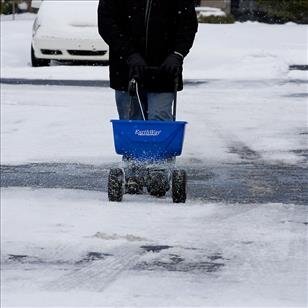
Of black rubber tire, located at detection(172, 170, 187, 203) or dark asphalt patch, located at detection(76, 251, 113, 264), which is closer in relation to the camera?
dark asphalt patch, located at detection(76, 251, 113, 264)

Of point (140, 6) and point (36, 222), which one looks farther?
point (140, 6)

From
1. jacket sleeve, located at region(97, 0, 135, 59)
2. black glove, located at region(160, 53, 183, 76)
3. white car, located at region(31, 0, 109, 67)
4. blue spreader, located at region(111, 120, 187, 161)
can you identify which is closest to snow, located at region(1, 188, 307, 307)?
blue spreader, located at region(111, 120, 187, 161)

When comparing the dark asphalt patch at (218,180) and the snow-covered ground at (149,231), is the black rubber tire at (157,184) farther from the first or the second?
the dark asphalt patch at (218,180)

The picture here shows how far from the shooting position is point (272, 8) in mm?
30750

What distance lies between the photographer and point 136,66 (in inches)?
269

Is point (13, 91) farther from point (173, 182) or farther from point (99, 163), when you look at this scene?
point (173, 182)

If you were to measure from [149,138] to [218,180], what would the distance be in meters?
1.38

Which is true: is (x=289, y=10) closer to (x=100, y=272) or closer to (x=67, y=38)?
(x=67, y=38)

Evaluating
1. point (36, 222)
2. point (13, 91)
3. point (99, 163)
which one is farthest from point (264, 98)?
point (36, 222)

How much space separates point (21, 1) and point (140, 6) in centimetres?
3398

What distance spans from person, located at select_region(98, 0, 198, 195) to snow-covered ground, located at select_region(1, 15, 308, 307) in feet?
2.04

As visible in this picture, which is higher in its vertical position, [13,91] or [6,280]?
[6,280]

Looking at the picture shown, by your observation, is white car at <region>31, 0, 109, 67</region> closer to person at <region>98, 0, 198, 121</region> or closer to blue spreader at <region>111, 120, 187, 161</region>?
person at <region>98, 0, 198, 121</region>

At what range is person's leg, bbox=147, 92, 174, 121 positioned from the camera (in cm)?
715
